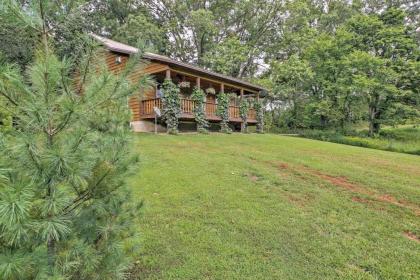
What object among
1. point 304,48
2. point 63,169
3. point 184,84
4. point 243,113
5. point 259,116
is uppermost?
point 304,48

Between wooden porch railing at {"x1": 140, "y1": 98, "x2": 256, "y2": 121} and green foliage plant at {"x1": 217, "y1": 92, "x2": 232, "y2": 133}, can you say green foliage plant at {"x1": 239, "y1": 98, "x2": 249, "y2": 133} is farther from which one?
wooden porch railing at {"x1": 140, "y1": 98, "x2": 256, "y2": 121}

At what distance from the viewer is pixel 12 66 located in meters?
1.40

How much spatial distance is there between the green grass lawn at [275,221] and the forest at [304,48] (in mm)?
13778

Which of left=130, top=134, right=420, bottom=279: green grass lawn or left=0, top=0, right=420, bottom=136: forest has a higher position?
left=0, top=0, right=420, bottom=136: forest

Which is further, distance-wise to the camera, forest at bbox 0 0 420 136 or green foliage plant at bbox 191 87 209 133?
forest at bbox 0 0 420 136

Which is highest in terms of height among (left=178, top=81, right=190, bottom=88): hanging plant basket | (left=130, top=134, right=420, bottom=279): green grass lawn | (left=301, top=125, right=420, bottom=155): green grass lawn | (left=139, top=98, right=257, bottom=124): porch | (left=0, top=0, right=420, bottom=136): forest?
(left=0, top=0, right=420, bottom=136): forest

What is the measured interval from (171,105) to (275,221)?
370 inches

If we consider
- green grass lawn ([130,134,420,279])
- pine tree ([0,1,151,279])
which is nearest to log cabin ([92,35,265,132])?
green grass lawn ([130,134,420,279])

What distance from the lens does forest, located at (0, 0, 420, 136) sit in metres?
19.2

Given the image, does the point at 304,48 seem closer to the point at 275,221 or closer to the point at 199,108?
the point at 199,108

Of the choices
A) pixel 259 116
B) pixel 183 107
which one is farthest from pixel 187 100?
pixel 259 116

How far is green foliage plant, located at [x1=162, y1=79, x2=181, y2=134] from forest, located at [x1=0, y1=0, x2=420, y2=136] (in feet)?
21.3

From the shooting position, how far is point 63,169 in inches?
54.6

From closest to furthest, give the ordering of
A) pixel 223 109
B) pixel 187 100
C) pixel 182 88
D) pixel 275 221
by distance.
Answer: pixel 275 221
pixel 187 100
pixel 223 109
pixel 182 88
